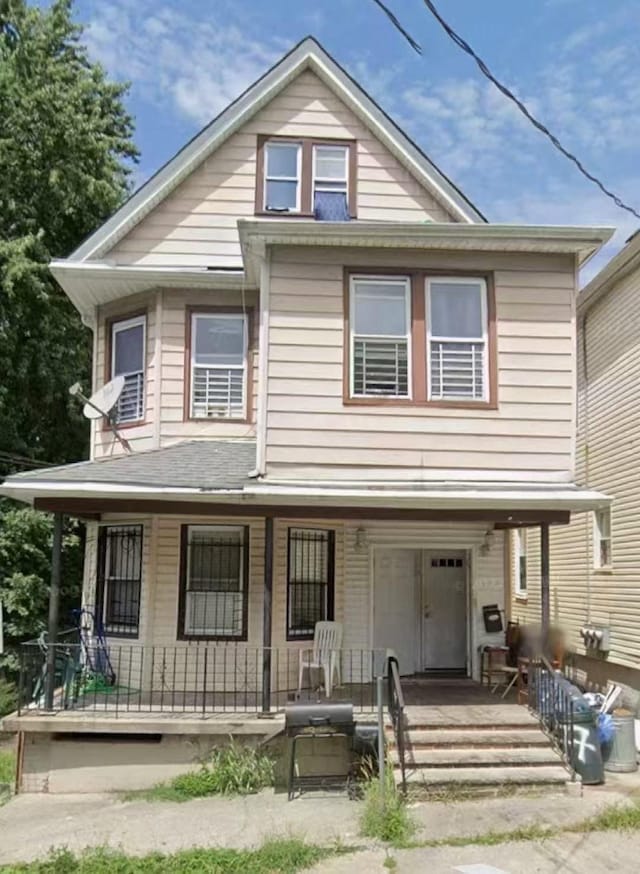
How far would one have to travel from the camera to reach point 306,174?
481 inches

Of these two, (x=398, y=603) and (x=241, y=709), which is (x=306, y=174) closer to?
(x=398, y=603)

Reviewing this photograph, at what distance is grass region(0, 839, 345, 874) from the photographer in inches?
240

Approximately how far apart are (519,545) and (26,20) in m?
17.2

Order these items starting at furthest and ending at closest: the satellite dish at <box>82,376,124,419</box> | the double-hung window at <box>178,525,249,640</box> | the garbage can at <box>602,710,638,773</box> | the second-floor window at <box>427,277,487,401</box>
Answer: the satellite dish at <box>82,376,124,419</box>
the double-hung window at <box>178,525,249,640</box>
the second-floor window at <box>427,277,487,401</box>
the garbage can at <box>602,710,638,773</box>

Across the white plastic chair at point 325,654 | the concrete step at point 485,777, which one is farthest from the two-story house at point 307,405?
the concrete step at point 485,777

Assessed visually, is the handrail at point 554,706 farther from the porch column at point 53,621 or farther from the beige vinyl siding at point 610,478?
the porch column at point 53,621

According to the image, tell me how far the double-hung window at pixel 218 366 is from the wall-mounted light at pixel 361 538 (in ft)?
7.97

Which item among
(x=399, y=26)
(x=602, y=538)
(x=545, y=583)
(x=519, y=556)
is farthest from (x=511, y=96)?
(x=519, y=556)

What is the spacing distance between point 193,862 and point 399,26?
6759 millimetres

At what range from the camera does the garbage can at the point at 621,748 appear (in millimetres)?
8812

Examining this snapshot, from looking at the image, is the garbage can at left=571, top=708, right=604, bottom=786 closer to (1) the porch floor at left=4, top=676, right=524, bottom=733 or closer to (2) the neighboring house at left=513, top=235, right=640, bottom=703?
(1) the porch floor at left=4, top=676, right=524, bottom=733

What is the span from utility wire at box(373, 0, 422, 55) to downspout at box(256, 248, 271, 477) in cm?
391

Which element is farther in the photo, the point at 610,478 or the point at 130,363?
the point at 610,478

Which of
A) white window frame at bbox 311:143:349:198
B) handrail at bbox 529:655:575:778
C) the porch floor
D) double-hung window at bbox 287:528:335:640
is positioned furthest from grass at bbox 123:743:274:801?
white window frame at bbox 311:143:349:198
